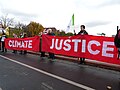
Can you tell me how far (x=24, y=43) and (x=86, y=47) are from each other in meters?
8.25

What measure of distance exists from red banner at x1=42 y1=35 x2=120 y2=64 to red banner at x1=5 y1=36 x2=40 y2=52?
7.07ft

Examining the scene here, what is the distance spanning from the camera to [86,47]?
37.8ft

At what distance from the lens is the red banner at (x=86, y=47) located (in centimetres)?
1018

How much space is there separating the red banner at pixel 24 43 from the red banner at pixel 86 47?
7.07 feet

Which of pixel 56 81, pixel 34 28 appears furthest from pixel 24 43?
pixel 34 28

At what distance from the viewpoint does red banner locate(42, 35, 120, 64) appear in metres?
10.2

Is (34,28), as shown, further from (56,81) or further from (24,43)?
(56,81)

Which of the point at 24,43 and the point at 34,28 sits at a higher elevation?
the point at 34,28

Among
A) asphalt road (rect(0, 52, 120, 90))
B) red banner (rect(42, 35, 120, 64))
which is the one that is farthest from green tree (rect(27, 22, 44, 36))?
asphalt road (rect(0, 52, 120, 90))

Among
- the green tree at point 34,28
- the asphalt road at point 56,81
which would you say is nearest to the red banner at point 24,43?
the asphalt road at point 56,81

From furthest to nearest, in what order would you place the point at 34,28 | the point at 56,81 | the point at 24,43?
1. the point at 34,28
2. the point at 24,43
3. the point at 56,81

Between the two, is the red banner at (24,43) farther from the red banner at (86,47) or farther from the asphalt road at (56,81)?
the asphalt road at (56,81)

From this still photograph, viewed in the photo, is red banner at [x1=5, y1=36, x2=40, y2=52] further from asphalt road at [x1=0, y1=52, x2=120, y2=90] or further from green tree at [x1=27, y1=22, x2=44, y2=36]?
green tree at [x1=27, y1=22, x2=44, y2=36]

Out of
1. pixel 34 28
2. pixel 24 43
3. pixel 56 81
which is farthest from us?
pixel 34 28
